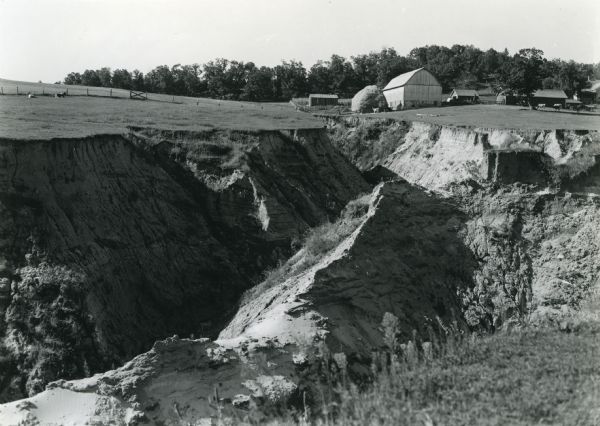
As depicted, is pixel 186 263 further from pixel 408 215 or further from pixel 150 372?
pixel 150 372

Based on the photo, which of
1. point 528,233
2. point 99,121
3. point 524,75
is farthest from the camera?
point 524,75

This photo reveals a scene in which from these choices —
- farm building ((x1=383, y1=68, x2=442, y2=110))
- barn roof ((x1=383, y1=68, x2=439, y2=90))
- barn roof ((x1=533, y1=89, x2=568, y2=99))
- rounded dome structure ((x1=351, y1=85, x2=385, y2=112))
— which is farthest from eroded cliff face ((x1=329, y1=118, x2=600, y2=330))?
barn roof ((x1=533, y1=89, x2=568, y2=99))

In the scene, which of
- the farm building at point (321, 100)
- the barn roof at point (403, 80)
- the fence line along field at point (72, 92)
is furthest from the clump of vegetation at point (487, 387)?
the farm building at point (321, 100)

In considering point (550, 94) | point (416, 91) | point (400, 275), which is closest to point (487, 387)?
point (400, 275)

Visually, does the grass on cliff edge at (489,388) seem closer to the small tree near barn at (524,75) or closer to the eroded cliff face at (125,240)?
the eroded cliff face at (125,240)

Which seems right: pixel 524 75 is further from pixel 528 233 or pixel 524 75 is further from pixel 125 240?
pixel 125 240

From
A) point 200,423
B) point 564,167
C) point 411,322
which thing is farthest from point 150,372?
point 564,167
